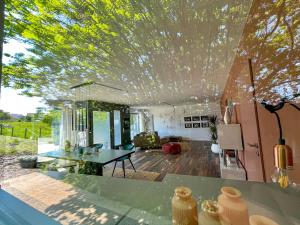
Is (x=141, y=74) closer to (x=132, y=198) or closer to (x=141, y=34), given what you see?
(x=141, y=34)

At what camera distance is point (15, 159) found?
3.80 feet

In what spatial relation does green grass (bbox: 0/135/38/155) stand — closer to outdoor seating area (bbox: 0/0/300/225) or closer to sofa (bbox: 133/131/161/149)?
outdoor seating area (bbox: 0/0/300/225)

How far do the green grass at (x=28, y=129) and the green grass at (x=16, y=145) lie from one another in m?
0.04

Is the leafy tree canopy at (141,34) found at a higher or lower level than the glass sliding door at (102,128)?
higher

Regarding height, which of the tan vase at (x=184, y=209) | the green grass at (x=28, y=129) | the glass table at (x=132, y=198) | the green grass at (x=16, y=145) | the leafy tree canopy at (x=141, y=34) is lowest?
the glass table at (x=132, y=198)

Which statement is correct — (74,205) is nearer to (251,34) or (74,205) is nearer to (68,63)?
(68,63)

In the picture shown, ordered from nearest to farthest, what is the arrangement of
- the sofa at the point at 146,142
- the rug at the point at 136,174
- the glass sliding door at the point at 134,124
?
the rug at the point at 136,174
the sofa at the point at 146,142
the glass sliding door at the point at 134,124

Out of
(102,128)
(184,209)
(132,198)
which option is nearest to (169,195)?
(132,198)

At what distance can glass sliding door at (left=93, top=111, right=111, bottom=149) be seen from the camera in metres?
4.27

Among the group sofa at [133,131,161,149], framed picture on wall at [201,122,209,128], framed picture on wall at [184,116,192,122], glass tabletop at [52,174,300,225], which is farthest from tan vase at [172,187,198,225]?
framed picture on wall at [184,116,192,122]

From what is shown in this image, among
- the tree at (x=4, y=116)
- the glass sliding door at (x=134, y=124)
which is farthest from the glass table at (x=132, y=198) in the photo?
the glass sliding door at (x=134, y=124)

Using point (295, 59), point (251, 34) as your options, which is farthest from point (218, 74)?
point (295, 59)

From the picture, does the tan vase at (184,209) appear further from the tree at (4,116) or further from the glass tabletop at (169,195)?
the tree at (4,116)

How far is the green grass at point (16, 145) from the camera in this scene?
103cm
